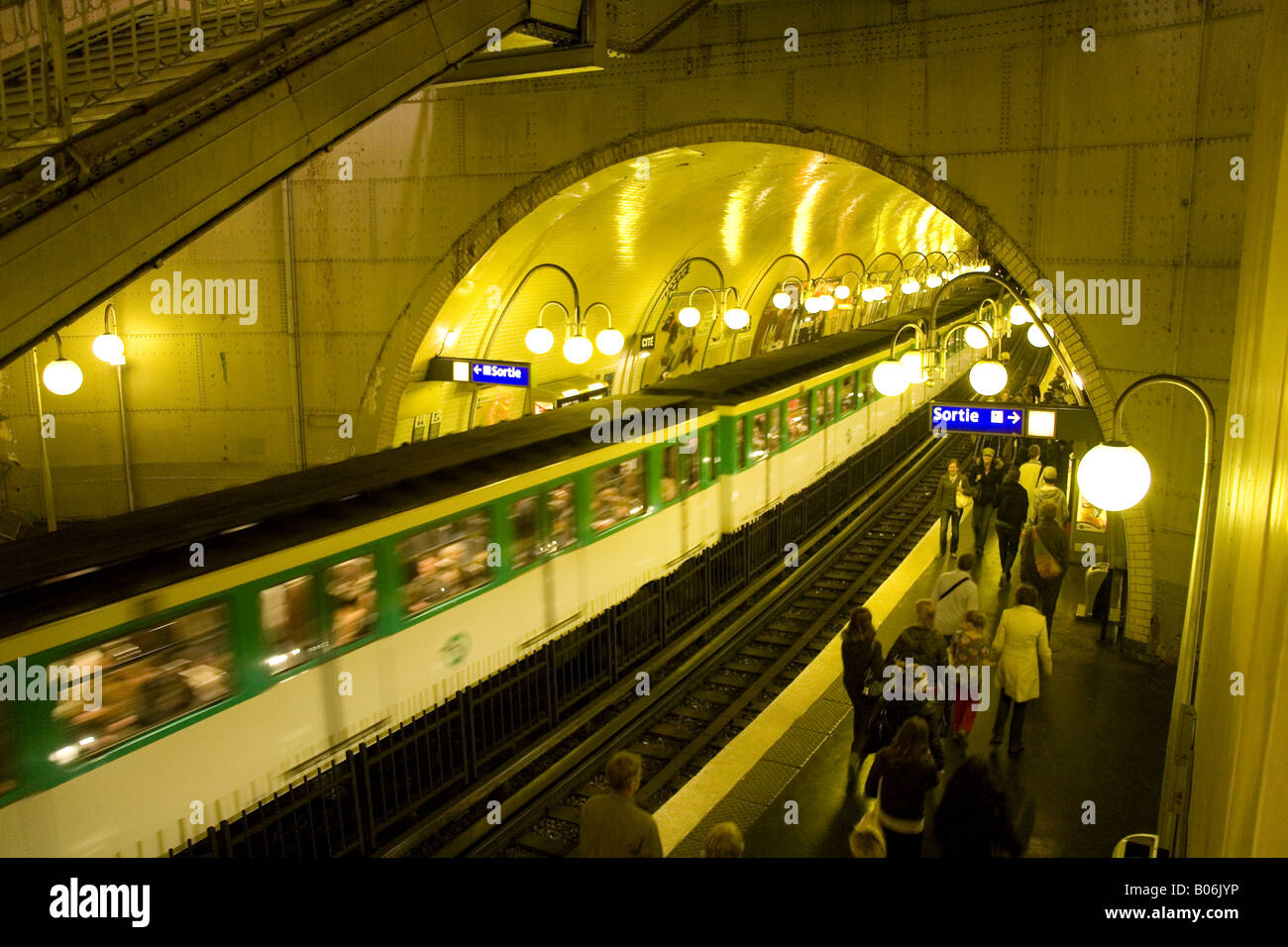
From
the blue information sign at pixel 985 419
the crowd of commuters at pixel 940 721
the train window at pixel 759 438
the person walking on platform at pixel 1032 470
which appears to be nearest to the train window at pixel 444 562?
the crowd of commuters at pixel 940 721

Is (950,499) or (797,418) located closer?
(950,499)

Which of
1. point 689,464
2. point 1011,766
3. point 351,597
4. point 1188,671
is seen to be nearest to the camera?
point 1188,671

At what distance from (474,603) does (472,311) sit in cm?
746

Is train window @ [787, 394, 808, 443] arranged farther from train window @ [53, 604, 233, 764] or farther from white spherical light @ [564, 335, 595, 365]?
train window @ [53, 604, 233, 764]

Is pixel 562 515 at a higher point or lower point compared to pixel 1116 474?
lower

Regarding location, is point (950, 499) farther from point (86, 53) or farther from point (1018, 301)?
point (86, 53)

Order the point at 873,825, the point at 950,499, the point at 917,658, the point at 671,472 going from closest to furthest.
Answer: the point at 873,825 < the point at 917,658 < the point at 671,472 < the point at 950,499

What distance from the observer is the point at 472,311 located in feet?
47.1

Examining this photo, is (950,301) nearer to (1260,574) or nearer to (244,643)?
(244,643)

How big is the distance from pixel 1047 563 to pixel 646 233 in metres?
10.0

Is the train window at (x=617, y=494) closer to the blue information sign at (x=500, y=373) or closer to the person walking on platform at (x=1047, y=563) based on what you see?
the blue information sign at (x=500, y=373)

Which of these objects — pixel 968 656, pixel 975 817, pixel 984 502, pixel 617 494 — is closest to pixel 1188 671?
pixel 975 817

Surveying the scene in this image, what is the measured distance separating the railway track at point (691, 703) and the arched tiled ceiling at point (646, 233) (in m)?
5.45

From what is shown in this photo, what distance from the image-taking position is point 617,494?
31.9 ft
